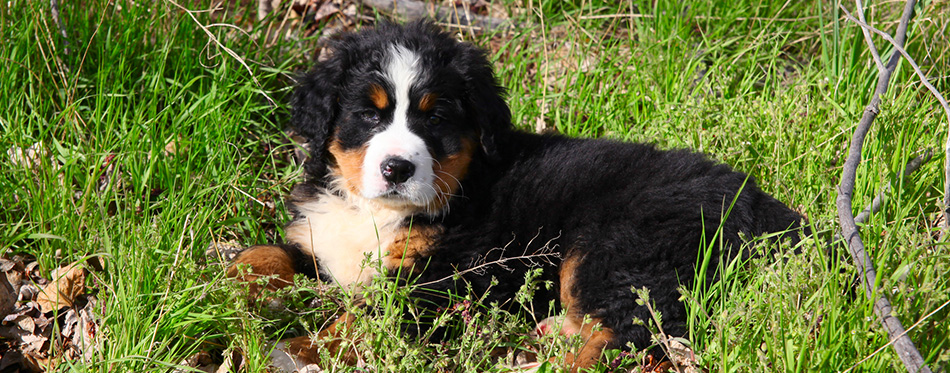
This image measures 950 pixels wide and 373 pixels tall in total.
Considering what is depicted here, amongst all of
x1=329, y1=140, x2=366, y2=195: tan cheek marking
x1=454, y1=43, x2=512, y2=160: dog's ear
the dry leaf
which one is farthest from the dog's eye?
the dry leaf

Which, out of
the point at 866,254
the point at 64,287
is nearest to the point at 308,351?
the point at 64,287

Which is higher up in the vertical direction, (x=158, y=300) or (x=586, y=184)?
(x=586, y=184)

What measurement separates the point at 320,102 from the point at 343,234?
1.70 feet

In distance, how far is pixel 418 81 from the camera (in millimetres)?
2637

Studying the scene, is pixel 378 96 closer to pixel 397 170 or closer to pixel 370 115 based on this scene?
pixel 370 115

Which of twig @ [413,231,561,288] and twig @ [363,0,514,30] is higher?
twig @ [363,0,514,30]

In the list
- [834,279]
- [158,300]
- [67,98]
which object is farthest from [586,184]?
[67,98]

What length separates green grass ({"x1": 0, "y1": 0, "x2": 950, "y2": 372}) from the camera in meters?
2.22

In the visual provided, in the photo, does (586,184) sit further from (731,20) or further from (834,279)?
(731,20)

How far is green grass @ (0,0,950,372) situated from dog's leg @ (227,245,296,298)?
0.38 feet

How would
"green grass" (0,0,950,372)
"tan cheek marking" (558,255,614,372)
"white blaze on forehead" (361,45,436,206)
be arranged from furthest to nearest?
1. "white blaze on forehead" (361,45,436,206)
2. "tan cheek marking" (558,255,614,372)
3. "green grass" (0,0,950,372)

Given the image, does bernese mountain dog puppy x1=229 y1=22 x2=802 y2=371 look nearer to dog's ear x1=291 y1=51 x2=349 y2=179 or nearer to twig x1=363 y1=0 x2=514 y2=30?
dog's ear x1=291 y1=51 x2=349 y2=179

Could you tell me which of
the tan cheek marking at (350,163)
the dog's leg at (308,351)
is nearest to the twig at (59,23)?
the tan cheek marking at (350,163)

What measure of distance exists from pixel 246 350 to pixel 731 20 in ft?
10.7
